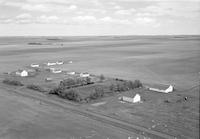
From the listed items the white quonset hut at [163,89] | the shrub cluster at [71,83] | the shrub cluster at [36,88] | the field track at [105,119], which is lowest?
the field track at [105,119]

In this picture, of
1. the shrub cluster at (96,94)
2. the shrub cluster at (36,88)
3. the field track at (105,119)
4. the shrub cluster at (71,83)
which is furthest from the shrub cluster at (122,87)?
the shrub cluster at (36,88)

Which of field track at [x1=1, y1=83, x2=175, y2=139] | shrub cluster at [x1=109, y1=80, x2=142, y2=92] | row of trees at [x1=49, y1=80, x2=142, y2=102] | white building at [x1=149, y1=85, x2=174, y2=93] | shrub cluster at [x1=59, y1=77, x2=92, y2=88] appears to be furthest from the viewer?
shrub cluster at [x1=59, y1=77, x2=92, y2=88]

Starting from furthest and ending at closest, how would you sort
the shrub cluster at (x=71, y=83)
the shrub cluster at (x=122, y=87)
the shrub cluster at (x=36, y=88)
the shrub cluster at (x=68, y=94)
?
the shrub cluster at (x=71, y=83), the shrub cluster at (x=36, y=88), the shrub cluster at (x=122, y=87), the shrub cluster at (x=68, y=94)

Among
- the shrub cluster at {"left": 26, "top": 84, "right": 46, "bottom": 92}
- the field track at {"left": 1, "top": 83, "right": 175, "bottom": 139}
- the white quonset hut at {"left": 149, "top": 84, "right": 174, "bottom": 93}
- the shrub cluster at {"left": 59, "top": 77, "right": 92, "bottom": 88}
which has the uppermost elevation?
the shrub cluster at {"left": 59, "top": 77, "right": 92, "bottom": 88}

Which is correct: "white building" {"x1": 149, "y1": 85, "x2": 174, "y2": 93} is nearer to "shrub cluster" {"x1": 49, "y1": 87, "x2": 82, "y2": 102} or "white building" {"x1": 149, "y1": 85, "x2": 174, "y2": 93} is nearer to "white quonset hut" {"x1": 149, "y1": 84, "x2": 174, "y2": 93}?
"white quonset hut" {"x1": 149, "y1": 84, "x2": 174, "y2": 93}

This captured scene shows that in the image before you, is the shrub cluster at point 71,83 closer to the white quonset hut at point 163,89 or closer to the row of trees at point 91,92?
the row of trees at point 91,92

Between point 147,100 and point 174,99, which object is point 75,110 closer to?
point 147,100

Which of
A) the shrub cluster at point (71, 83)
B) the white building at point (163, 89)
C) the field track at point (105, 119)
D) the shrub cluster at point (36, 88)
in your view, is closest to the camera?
the field track at point (105, 119)

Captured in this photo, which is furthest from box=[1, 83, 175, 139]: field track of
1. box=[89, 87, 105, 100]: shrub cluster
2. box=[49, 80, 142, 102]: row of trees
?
box=[89, 87, 105, 100]: shrub cluster

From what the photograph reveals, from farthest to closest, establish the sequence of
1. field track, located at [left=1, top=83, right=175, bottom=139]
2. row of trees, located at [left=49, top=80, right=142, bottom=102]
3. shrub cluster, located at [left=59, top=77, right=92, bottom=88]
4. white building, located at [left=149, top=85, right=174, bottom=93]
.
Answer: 1. shrub cluster, located at [left=59, top=77, right=92, bottom=88]
2. white building, located at [left=149, top=85, right=174, bottom=93]
3. row of trees, located at [left=49, top=80, right=142, bottom=102]
4. field track, located at [left=1, top=83, right=175, bottom=139]

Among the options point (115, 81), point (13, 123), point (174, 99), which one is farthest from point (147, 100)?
point (13, 123)

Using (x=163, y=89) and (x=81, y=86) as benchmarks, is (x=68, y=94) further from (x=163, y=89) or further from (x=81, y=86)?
(x=163, y=89)
